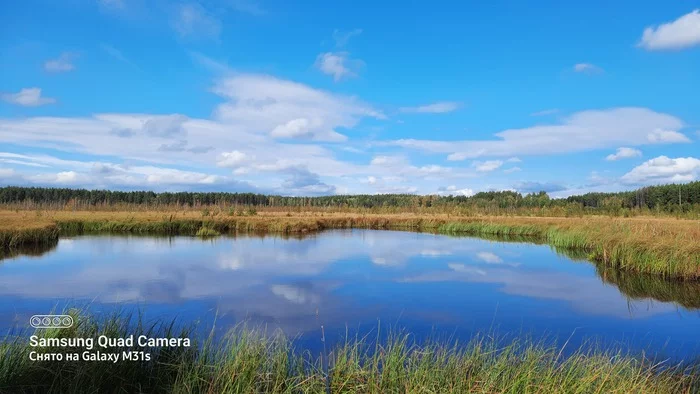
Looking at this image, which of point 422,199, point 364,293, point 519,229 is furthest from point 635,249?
point 422,199

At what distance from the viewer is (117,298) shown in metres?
9.03

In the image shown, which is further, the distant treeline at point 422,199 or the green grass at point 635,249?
the distant treeline at point 422,199

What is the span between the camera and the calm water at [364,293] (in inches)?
299

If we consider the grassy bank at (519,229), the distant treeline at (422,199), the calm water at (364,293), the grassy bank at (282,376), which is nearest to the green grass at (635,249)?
the grassy bank at (519,229)

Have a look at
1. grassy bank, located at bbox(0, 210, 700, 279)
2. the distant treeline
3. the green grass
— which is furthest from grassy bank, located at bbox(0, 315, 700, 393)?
the distant treeline

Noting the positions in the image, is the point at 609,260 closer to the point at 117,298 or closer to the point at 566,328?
the point at 566,328

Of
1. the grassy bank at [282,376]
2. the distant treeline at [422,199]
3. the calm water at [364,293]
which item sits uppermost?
the distant treeline at [422,199]

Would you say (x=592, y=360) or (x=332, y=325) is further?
(x=332, y=325)

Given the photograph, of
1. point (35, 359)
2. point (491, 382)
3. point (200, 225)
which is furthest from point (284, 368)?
point (200, 225)

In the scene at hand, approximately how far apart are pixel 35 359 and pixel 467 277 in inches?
447

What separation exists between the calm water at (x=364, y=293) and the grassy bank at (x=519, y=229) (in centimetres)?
98

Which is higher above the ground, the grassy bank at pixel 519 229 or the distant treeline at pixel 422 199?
the distant treeline at pixel 422 199

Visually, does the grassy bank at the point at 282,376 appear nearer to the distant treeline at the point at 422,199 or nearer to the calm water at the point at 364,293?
the calm water at the point at 364,293

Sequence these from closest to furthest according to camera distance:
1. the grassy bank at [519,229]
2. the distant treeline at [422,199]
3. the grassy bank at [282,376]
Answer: the grassy bank at [282,376], the grassy bank at [519,229], the distant treeline at [422,199]
